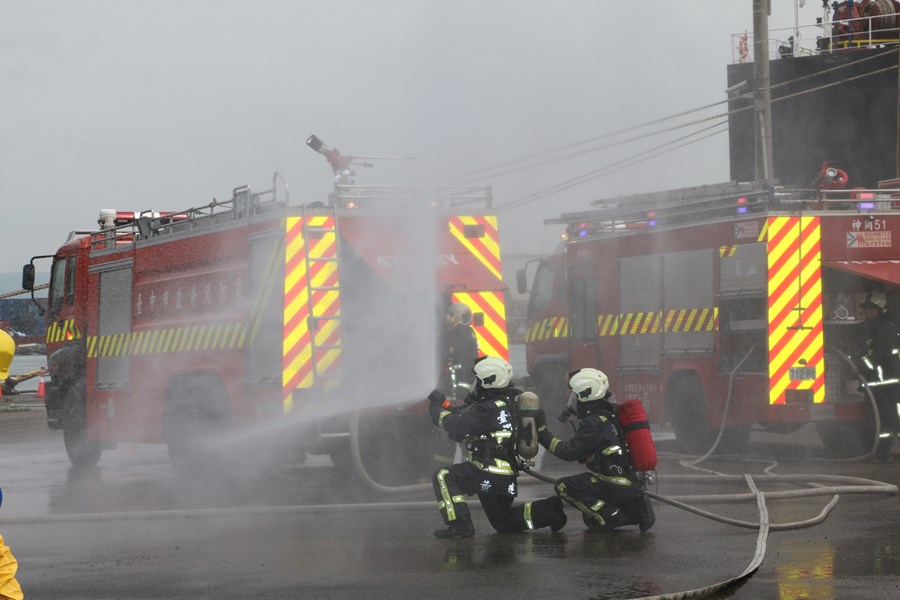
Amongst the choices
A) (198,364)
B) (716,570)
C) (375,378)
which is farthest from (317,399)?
(716,570)

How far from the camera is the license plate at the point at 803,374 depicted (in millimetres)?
12570

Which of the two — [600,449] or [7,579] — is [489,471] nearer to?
[600,449]

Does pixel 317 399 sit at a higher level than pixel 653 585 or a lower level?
higher

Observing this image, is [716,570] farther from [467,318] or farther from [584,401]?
[467,318]

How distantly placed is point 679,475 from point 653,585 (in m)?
4.83

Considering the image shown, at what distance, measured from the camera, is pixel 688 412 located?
45.0 feet

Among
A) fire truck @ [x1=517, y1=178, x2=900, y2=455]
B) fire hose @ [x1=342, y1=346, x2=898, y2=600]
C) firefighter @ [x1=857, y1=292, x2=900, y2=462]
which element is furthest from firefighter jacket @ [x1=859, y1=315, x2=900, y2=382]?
fire hose @ [x1=342, y1=346, x2=898, y2=600]

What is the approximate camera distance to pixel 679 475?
11242 mm

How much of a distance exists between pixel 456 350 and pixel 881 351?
14.7ft

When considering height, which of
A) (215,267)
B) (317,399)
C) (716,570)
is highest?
(215,267)

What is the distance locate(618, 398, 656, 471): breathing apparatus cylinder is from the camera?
7.98m

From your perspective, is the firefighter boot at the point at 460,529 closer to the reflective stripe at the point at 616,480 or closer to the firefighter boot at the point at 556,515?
the firefighter boot at the point at 556,515

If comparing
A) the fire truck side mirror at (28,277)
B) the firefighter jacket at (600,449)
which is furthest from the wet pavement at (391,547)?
the fire truck side mirror at (28,277)

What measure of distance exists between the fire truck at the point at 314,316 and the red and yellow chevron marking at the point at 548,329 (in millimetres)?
4108
